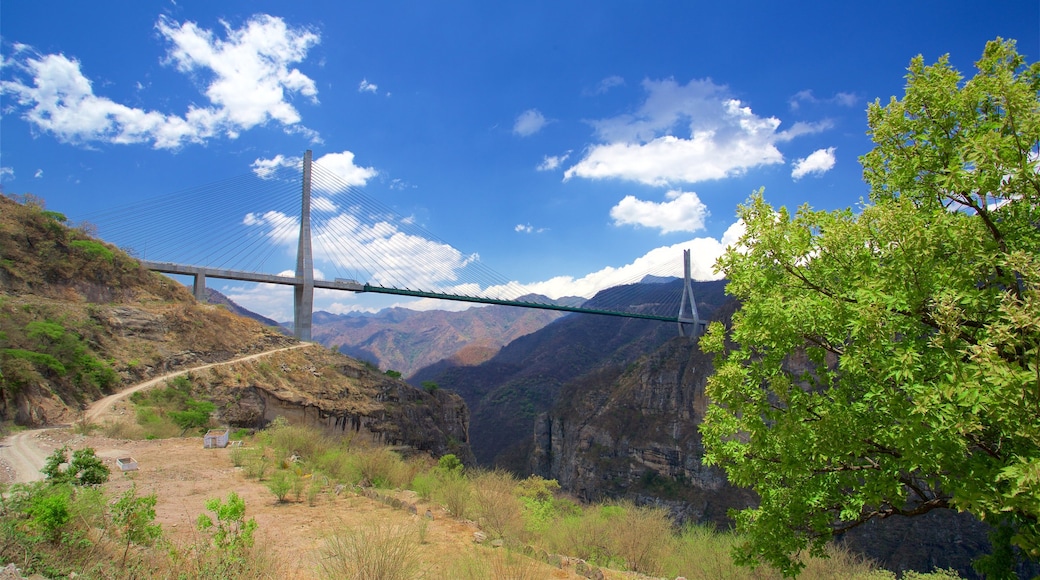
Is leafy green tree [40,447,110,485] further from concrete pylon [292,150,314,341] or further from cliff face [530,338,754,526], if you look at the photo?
cliff face [530,338,754,526]

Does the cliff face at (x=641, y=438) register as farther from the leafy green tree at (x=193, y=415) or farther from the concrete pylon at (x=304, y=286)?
the leafy green tree at (x=193, y=415)

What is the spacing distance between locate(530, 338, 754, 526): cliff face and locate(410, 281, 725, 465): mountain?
297 inches

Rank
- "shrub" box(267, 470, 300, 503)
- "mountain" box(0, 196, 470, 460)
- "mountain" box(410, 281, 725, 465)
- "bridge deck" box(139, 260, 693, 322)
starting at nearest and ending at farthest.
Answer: "shrub" box(267, 470, 300, 503) → "mountain" box(0, 196, 470, 460) → "bridge deck" box(139, 260, 693, 322) → "mountain" box(410, 281, 725, 465)

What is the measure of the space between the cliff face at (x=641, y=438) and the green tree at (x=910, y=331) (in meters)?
63.1

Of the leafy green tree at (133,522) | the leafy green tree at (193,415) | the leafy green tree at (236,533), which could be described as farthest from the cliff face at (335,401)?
the leafy green tree at (236,533)

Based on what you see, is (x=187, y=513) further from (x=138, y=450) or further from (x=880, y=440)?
(x=880, y=440)

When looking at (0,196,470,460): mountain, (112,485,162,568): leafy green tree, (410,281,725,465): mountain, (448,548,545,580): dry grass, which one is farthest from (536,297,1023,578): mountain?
(112,485,162,568): leafy green tree

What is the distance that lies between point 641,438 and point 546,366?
5531 cm

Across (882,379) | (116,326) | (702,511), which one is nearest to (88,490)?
(882,379)

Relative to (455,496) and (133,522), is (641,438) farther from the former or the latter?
(133,522)

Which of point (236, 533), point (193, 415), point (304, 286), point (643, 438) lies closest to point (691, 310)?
point (643, 438)

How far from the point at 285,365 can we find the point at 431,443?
13.6 metres

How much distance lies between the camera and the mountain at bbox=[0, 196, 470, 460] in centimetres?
1925

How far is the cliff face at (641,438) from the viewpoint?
65.6 metres
